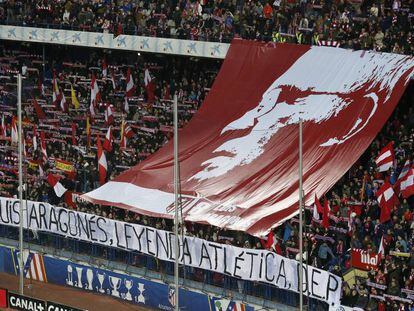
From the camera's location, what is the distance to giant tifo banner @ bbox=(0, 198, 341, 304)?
34875 mm

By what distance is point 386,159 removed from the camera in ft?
121

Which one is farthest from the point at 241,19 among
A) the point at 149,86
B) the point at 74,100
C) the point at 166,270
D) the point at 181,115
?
the point at 166,270

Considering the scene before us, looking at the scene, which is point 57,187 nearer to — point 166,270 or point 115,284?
point 115,284

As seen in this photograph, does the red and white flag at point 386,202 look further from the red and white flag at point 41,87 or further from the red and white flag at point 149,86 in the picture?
the red and white flag at point 41,87

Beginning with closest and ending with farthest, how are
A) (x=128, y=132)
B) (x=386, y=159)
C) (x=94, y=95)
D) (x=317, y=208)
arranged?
(x=317, y=208) < (x=386, y=159) < (x=128, y=132) < (x=94, y=95)

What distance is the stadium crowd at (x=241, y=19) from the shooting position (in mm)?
41469

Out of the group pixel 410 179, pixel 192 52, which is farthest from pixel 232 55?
pixel 410 179

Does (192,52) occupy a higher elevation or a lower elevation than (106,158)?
higher

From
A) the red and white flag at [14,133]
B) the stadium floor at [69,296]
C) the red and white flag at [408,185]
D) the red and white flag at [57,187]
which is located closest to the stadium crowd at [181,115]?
the red and white flag at [408,185]

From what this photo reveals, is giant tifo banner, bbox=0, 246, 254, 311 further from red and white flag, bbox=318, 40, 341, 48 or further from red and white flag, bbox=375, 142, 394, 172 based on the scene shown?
red and white flag, bbox=318, 40, 341, 48

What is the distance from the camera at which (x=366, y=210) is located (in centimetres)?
3697

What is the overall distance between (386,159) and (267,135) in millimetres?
5818

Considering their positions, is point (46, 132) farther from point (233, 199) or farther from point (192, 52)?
point (233, 199)

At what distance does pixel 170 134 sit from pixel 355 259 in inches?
517
